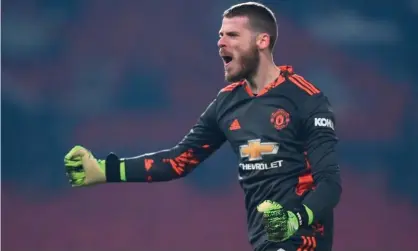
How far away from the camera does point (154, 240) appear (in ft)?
23.2

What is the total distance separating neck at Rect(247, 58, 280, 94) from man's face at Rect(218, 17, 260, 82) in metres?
0.02

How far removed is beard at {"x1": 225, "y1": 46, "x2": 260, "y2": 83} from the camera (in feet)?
12.9

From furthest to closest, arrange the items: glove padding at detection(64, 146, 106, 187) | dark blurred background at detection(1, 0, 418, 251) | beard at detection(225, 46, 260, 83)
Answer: dark blurred background at detection(1, 0, 418, 251) → glove padding at detection(64, 146, 106, 187) → beard at detection(225, 46, 260, 83)

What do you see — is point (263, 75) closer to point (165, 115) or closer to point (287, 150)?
point (287, 150)

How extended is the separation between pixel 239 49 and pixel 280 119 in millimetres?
394

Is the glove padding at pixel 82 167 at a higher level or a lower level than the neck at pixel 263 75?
lower

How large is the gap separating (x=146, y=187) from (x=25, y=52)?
152 cm

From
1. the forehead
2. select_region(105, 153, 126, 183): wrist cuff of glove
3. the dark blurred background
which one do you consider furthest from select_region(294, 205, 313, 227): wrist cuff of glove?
the dark blurred background

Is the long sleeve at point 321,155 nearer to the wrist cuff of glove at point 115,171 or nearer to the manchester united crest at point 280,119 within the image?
the manchester united crest at point 280,119

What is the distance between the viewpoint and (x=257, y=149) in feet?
12.5

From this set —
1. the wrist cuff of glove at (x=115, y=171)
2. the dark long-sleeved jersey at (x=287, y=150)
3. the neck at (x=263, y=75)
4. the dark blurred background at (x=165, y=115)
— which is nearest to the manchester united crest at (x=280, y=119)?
the dark long-sleeved jersey at (x=287, y=150)

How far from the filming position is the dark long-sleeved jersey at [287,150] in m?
3.64

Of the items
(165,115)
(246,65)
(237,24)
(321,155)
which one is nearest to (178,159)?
(246,65)

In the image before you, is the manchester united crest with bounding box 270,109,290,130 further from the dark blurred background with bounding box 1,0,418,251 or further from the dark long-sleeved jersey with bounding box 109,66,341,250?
the dark blurred background with bounding box 1,0,418,251
